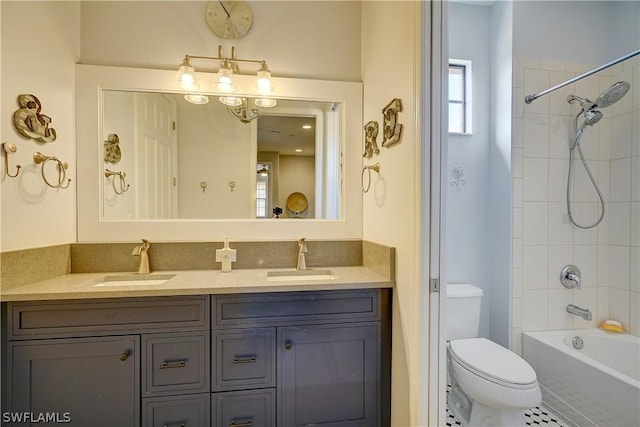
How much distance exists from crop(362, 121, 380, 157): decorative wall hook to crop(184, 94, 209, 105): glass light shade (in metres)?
0.97

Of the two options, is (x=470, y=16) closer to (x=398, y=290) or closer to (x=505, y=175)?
(x=505, y=175)

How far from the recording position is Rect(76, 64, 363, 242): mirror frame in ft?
5.45

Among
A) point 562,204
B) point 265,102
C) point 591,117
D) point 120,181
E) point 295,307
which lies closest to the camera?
point 295,307

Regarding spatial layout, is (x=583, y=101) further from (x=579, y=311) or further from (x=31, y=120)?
(x=31, y=120)

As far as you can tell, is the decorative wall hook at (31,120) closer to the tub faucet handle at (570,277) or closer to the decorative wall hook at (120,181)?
the decorative wall hook at (120,181)

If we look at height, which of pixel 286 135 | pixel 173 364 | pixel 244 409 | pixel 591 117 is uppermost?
pixel 591 117

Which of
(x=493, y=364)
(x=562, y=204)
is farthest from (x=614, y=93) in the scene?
(x=493, y=364)

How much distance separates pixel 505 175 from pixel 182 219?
210 centimetres

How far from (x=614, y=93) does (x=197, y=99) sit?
8.11ft

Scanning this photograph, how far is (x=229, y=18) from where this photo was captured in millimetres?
1763

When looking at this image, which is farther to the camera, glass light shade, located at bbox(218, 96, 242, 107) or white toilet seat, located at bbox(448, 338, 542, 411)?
glass light shade, located at bbox(218, 96, 242, 107)

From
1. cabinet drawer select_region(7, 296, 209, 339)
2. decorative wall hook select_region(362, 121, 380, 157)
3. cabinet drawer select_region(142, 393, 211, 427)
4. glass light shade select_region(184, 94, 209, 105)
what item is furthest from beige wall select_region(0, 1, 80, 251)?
decorative wall hook select_region(362, 121, 380, 157)

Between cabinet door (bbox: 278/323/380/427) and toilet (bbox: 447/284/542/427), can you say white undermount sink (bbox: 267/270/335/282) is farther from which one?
toilet (bbox: 447/284/542/427)

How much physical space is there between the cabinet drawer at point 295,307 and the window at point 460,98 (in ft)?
4.81
